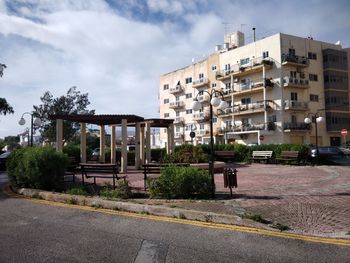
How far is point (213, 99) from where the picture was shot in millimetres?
11023

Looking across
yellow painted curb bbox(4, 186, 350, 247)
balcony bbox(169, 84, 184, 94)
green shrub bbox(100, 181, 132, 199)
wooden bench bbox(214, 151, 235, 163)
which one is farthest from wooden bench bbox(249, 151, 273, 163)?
balcony bbox(169, 84, 184, 94)

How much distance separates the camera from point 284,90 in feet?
168

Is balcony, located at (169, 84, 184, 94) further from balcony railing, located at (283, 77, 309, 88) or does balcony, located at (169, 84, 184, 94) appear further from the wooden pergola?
the wooden pergola

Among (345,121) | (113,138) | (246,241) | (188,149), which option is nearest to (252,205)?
(246,241)

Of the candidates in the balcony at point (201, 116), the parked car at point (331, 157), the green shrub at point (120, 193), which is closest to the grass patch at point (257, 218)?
the green shrub at point (120, 193)

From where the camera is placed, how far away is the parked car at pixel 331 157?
24828mm

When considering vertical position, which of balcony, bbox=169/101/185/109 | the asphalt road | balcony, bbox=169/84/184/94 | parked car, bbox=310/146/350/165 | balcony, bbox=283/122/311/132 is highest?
balcony, bbox=169/84/184/94

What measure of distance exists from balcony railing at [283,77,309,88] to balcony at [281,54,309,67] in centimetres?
201

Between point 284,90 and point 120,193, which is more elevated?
point 284,90

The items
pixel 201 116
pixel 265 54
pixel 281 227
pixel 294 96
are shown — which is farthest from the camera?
pixel 201 116

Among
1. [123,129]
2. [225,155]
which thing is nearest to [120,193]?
[123,129]

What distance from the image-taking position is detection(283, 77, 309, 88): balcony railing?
50.3 meters

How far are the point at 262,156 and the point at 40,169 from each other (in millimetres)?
19217

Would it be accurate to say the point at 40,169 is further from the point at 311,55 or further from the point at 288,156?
the point at 311,55
